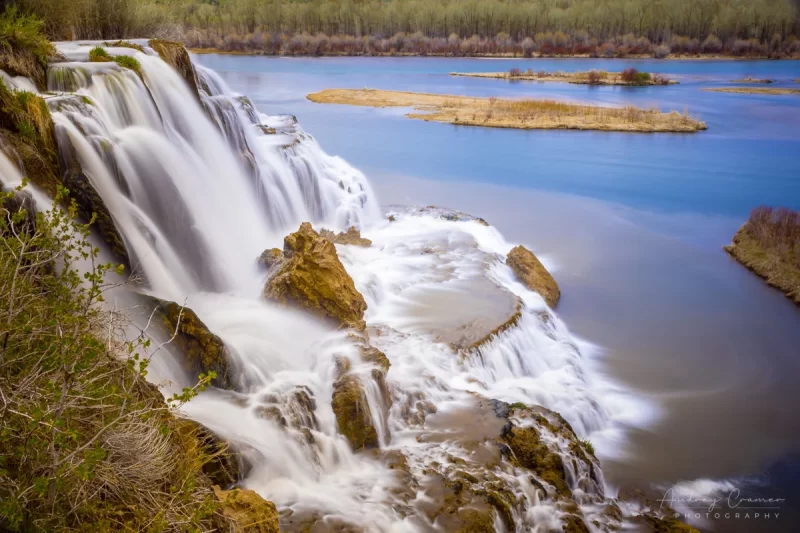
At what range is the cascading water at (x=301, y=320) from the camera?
7164 millimetres

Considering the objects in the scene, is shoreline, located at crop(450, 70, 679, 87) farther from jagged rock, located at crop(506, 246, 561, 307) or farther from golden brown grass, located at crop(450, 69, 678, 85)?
jagged rock, located at crop(506, 246, 561, 307)

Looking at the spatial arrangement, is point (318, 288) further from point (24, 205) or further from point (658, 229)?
point (658, 229)

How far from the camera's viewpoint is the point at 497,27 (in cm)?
9212

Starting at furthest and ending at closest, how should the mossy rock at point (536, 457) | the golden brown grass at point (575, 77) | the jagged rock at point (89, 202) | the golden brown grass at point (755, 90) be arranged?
the golden brown grass at point (575, 77)
the golden brown grass at point (755, 90)
the jagged rock at point (89, 202)
the mossy rock at point (536, 457)

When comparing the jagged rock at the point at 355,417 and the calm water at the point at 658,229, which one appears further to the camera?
the calm water at the point at 658,229

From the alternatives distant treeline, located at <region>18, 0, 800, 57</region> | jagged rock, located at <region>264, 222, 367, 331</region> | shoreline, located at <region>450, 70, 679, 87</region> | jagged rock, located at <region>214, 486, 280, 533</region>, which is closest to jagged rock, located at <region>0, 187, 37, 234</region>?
jagged rock, located at <region>264, 222, 367, 331</region>

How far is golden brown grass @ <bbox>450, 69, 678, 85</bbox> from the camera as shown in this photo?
54.4 m

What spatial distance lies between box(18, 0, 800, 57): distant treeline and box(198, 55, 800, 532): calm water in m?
35.7

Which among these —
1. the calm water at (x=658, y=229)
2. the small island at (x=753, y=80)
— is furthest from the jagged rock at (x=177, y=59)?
the small island at (x=753, y=80)

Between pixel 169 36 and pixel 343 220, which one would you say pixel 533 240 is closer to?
pixel 343 220

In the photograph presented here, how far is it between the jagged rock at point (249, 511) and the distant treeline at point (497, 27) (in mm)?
76270

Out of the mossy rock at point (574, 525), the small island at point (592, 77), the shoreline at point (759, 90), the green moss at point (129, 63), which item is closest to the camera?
the mossy rock at point (574, 525)

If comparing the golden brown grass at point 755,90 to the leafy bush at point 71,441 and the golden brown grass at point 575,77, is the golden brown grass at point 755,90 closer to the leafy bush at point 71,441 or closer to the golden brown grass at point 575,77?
the golden brown grass at point 575,77

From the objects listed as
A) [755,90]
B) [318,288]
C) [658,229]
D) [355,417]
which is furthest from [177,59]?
[755,90]
